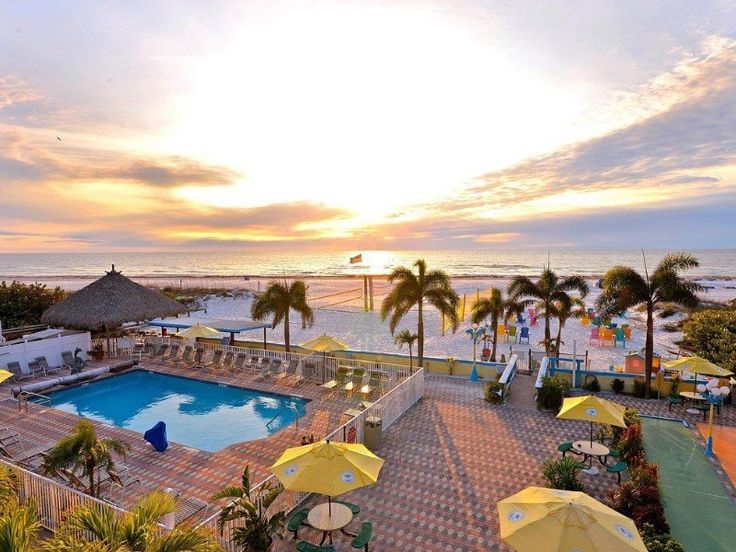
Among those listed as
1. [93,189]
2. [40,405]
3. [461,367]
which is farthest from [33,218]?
[461,367]

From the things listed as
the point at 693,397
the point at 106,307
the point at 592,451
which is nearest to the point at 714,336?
the point at 693,397

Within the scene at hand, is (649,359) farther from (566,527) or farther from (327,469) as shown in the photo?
(327,469)

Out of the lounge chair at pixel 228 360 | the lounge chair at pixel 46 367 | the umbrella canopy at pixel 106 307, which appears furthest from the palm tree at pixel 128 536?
the umbrella canopy at pixel 106 307

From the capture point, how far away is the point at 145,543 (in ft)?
11.4

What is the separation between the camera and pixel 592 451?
8469mm

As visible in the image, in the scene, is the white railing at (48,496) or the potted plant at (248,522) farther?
the white railing at (48,496)

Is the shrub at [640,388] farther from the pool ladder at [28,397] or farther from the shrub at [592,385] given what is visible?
the pool ladder at [28,397]

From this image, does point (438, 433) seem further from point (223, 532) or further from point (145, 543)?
point (145, 543)

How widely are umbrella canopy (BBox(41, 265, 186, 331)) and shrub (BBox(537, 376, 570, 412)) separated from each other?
16.4 meters

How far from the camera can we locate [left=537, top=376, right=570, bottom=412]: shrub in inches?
456

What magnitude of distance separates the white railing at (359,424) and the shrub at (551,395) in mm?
3438

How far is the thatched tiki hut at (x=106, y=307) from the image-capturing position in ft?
56.8

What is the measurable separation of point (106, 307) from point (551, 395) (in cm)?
1742

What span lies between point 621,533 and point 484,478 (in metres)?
3.81
